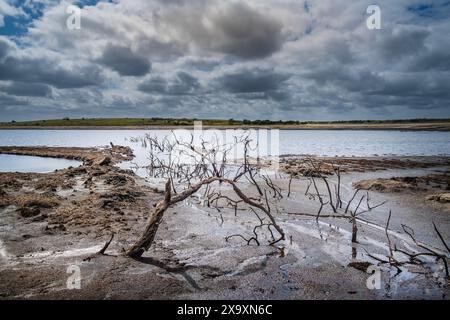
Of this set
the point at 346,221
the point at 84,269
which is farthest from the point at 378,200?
the point at 84,269

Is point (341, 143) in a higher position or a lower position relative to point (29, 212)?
higher

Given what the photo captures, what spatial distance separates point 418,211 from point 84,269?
11.2m

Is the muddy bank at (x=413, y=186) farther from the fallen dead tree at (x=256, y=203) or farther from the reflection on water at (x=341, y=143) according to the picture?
the reflection on water at (x=341, y=143)

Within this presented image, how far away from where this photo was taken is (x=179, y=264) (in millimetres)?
6508

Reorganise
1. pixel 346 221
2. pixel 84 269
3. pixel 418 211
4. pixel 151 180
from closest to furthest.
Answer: pixel 84 269, pixel 346 221, pixel 418 211, pixel 151 180

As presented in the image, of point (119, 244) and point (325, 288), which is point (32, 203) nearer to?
point (119, 244)

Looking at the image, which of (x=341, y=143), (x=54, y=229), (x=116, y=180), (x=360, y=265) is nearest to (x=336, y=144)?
(x=341, y=143)

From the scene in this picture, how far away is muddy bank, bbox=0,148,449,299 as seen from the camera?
17.7ft

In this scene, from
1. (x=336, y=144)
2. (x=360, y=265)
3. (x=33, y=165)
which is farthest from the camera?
(x=336, y=144)

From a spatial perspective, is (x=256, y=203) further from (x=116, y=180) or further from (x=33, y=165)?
(x=33, y=165)

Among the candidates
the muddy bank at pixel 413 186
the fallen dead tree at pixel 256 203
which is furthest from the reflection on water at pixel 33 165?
the muddy bank at pixel 413 186

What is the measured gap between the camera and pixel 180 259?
681 centimetres

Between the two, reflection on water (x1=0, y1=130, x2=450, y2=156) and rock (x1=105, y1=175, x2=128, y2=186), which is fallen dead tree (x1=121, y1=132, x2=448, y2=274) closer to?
rock (x1=105, y1=175, x2=128, y2=186)
